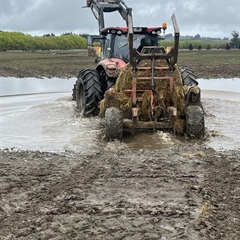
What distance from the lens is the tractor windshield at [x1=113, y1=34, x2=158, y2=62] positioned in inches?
442

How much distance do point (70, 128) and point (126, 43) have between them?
2659mm

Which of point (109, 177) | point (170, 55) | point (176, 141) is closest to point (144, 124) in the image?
point (176, 141)

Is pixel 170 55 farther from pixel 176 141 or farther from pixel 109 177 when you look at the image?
pixel 109 177

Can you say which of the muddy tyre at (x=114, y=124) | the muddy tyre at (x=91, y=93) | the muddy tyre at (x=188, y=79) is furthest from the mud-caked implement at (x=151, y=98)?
the muddy tyre at (x=188, y=79)

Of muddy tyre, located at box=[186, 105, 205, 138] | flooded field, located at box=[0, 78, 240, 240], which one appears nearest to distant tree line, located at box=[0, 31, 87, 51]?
flooded field, located at box=[0, 78, 240, 240]

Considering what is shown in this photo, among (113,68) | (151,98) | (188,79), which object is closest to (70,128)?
(113,68)

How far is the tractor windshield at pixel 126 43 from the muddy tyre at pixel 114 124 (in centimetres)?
285

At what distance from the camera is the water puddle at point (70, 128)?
880 centimetres

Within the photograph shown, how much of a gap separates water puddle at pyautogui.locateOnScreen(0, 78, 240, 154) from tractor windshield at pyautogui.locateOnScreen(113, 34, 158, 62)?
1.79 metres

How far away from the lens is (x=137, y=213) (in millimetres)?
4750

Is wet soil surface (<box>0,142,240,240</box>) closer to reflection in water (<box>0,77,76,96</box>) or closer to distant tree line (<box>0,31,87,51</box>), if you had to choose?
reflection in water (<box>0,77,76,96</box>)

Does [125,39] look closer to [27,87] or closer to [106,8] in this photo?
[106,8]

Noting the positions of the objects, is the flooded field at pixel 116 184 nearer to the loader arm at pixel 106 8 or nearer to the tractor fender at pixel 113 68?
the tractor fender at pixel 113 68

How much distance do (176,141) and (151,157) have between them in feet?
5.55
